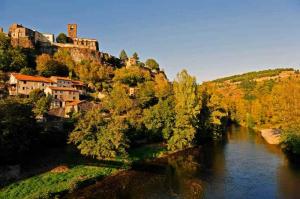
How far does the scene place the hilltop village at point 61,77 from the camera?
74.9 meters

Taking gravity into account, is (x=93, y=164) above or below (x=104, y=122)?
below

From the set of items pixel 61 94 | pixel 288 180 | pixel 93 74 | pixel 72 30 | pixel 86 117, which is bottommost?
pixel 288 180

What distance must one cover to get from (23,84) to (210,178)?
53.1m

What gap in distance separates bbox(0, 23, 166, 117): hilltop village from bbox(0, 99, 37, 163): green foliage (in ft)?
70.3

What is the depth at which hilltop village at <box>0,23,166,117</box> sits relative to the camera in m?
74.9

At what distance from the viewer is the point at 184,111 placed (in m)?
61.7

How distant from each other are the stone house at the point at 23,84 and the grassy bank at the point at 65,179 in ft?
118

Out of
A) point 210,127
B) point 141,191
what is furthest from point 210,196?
point 210,127

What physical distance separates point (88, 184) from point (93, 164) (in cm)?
630

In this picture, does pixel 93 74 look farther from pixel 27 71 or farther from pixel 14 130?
pixel 14 130

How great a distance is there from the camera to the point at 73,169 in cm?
4269

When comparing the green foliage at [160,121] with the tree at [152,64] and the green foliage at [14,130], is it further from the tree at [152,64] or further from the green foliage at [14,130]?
the tree at [152,64]

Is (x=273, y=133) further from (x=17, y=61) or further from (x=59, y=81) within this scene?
(x=17, y=61)

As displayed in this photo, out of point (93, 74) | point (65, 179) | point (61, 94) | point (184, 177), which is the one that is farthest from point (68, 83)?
point (184, 177)
